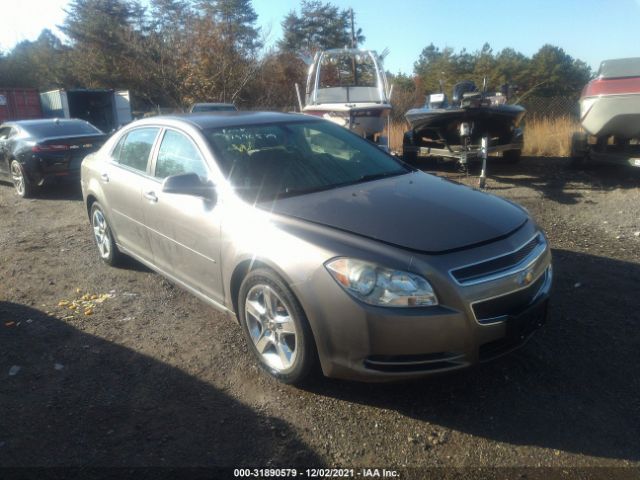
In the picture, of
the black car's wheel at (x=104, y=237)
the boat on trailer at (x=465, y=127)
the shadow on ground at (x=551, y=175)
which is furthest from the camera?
the boat on trailer at (x=465, y=127)

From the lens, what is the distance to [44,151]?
946cm

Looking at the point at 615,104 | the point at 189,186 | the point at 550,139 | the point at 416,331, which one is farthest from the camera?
the point at 550,139

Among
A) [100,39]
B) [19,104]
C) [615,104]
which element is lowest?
[615,104]

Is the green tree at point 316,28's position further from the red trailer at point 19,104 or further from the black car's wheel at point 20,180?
the black car's wheel at point 20,180

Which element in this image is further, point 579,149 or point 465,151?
point 579,149

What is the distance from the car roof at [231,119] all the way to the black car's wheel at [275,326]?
4.93 feet

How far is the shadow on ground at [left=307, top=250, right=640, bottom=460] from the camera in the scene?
8.63 feet

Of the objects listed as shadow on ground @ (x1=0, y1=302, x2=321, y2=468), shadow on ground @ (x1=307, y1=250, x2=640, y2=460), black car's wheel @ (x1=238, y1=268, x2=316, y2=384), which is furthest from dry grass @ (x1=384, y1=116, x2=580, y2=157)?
shadow on ground @ (x1=0, y1=302, x2=321, y2=468)

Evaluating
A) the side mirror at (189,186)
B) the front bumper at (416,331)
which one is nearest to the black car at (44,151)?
the side mirror at (189,186)

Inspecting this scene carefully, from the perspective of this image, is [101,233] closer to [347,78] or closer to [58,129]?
[58,129]

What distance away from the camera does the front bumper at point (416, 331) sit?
Result: 8.45 ft

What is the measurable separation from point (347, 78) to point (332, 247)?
9705 millimetres

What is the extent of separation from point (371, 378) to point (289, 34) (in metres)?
43.8

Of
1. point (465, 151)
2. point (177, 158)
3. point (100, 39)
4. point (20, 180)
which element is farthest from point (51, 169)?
point (100, 39)
